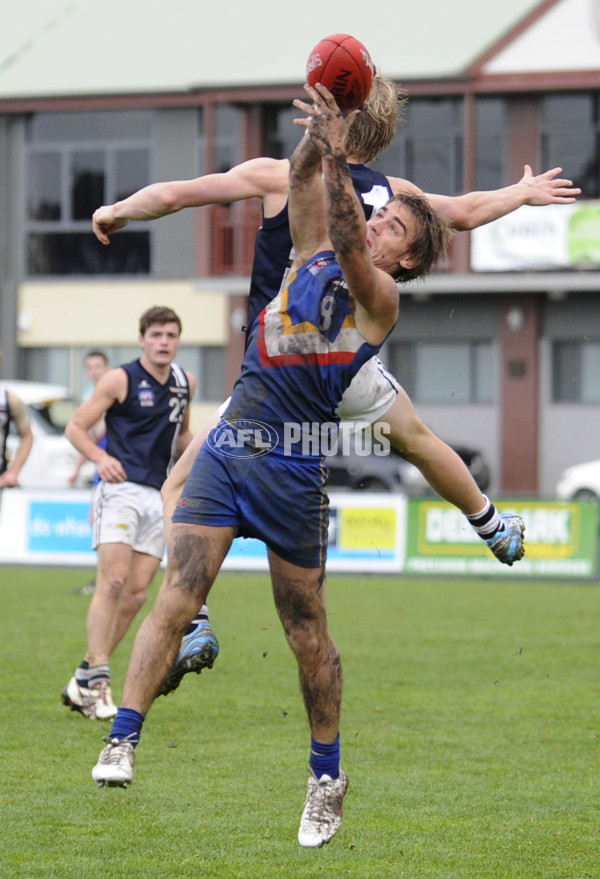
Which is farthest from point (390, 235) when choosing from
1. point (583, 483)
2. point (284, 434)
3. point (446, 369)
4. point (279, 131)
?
point (279, 131)

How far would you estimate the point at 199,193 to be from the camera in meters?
5.46

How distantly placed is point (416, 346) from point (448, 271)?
86.4 inches

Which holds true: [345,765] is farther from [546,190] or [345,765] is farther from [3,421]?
[3,421]

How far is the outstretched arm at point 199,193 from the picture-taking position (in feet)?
17.7

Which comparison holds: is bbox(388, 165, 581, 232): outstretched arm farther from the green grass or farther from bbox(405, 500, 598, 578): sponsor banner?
bbox(405, 500, 598, 578): sponsor banner

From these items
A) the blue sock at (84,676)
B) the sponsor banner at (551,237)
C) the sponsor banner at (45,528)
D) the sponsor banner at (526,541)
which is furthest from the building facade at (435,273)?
the blue sock at (84,676)

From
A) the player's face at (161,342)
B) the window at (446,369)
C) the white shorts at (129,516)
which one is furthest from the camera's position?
the window at (446,369)

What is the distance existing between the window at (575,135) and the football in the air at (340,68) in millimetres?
26742

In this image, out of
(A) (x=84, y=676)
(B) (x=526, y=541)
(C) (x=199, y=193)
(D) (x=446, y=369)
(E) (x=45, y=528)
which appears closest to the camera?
(C) (x=199, y=193)

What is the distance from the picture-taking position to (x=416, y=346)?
32.2 metres

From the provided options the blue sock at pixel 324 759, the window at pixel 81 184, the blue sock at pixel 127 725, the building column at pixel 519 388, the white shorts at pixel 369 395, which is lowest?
the blue sock at pixel 324 759

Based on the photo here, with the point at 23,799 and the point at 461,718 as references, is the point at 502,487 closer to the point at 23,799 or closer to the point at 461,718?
the point at 461,718

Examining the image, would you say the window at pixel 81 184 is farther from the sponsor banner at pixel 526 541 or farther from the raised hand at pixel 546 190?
the raised hand at pixel 546 190

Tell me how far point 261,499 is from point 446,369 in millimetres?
26794
